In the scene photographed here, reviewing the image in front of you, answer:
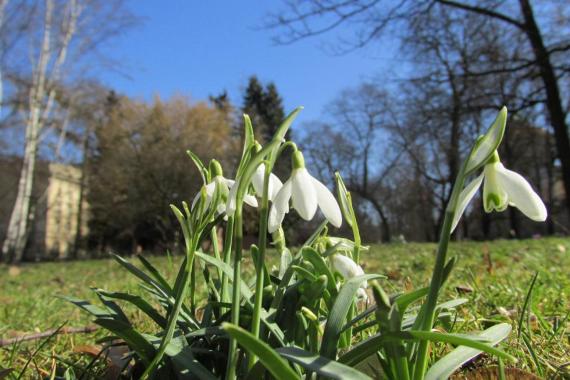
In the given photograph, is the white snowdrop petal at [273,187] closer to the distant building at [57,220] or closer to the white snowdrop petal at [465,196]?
the white snowdrop petal at [465,196]

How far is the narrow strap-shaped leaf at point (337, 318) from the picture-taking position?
786 mm

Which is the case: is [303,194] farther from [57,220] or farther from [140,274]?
[57,220]

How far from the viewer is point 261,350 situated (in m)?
0.61

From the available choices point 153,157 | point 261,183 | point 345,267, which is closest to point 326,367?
point 345,267

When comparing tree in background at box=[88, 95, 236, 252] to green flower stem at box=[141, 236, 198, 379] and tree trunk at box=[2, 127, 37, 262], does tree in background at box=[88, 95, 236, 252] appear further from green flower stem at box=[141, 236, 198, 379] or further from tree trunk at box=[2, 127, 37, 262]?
green flower stem at box=[141, 236, 198, 379]

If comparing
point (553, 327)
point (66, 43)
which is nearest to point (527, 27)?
point (553, 327)

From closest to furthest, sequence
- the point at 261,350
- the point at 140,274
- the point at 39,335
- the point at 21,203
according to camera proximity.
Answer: the point at 261,350 < the point at 140,274 < the point at 39,335 < the point at 21,203

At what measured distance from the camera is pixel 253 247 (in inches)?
35.8

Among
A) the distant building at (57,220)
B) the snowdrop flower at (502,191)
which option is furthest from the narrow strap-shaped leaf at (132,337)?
the distant building at (57,220)

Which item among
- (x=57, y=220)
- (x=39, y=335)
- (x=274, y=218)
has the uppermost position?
(x=57, y=220)

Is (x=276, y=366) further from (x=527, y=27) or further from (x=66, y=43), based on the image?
(x=66, y=43)

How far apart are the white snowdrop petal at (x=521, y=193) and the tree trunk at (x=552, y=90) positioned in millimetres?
8708

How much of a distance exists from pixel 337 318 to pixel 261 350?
22 centimetres

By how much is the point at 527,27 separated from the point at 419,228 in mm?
28634
